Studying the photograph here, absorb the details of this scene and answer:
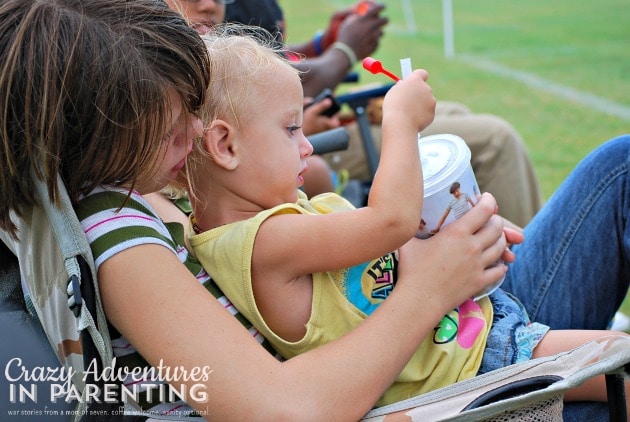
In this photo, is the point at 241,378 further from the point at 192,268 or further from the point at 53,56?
the point at 53,56

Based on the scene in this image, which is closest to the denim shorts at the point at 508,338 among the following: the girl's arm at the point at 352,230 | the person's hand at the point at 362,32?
the girl's arm at the point at 352,230

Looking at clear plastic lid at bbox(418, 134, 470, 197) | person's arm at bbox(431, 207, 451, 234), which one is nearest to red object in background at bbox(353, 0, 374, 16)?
clear plastic lid at bbox(418, 134, 470, 197)

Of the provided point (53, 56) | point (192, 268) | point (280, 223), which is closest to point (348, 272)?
point (280, 223)

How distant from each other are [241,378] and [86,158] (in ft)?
1.47

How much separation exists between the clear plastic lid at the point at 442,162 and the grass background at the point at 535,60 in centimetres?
217

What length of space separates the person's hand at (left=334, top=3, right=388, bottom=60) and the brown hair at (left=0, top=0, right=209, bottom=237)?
2462 millimetres

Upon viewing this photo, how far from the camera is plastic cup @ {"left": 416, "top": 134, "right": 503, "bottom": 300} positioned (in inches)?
64.4

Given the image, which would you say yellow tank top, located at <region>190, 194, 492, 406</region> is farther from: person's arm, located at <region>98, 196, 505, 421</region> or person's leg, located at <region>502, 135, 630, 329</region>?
person's leg, located at <region>502, 135, 630, 329</region>

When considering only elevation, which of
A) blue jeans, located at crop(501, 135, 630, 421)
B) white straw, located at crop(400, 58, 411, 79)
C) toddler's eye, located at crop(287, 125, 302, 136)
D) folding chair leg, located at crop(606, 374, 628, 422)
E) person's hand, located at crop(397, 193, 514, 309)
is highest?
white straw, located at crop(400, 58, 411, 79)

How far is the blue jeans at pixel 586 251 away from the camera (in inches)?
75.8

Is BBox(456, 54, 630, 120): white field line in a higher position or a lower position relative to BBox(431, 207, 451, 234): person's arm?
lower

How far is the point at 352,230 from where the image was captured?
148cm

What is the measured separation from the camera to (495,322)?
1.72m

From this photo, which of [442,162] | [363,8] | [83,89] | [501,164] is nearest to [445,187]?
[442,162]
